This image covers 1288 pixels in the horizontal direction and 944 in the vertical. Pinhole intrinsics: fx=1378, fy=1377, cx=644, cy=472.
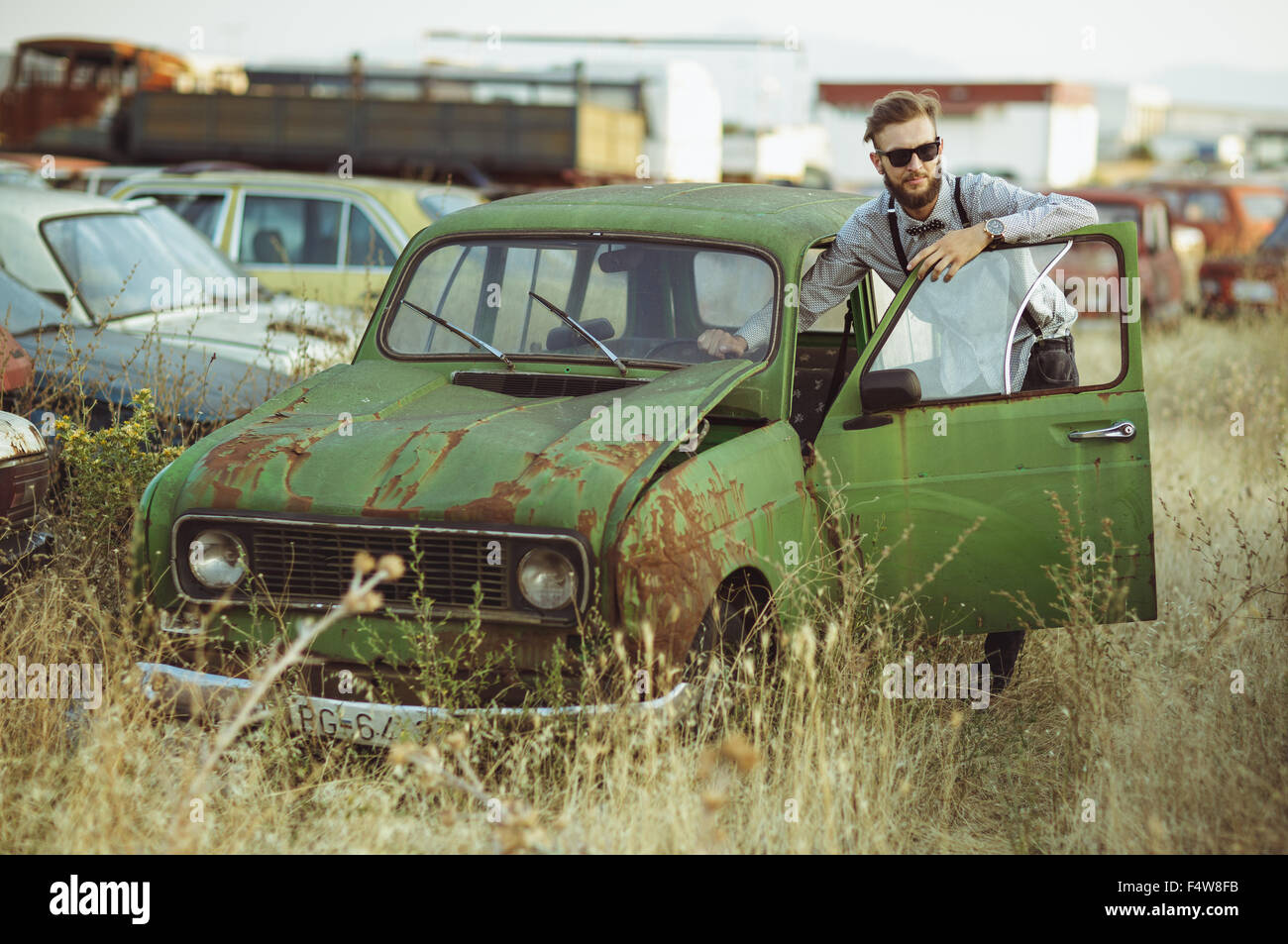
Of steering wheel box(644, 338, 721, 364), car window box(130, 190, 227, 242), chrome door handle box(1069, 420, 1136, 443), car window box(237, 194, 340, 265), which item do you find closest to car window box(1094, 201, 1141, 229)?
car window box(237, 194, 340, 265)

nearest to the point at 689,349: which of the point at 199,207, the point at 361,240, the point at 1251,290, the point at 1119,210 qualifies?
the point at 361,240

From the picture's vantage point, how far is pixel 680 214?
4.90 meters

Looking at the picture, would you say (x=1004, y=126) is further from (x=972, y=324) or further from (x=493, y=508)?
(x=493, y=508)

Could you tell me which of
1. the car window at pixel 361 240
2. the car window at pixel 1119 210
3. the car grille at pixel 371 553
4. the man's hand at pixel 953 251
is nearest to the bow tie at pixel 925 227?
the man's hand at pixel 953 251

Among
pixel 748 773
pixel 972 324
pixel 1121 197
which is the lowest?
pixel 748 773

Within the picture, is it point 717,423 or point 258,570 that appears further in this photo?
point 717,423

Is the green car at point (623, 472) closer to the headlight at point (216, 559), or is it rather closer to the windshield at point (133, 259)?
the headlight at point (216, 559)

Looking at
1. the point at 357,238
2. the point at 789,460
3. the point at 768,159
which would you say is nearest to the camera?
the point at 789,460

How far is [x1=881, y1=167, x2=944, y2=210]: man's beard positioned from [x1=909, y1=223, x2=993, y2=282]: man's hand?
0.26 metres

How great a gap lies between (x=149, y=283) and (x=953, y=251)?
16.9ft

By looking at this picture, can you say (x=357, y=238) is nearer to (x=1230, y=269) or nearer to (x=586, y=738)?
(x=586, y=738)

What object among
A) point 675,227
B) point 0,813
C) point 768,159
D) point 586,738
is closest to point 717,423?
point 675,227

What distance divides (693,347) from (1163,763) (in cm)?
198

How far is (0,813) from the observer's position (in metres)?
3.77
